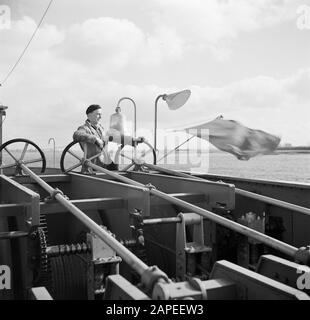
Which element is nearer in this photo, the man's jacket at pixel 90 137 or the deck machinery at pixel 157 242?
the deck machinery at pixel 157 242

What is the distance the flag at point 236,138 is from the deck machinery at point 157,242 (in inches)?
31.3

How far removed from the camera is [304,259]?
2277 millimetres

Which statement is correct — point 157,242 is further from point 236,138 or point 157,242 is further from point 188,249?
point 236,138

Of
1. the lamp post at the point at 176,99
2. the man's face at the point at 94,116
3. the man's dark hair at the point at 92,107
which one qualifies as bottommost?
the man's face at the point at 94,116

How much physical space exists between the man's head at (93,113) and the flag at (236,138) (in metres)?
1.53

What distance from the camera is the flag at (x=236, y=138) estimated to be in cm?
602

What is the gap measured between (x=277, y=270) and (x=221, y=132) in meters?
4.23

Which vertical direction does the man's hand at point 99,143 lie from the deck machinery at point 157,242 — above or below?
above

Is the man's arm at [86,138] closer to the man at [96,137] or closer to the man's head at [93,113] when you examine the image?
the man at [96,137]

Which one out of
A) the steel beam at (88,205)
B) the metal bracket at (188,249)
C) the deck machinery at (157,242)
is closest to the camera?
the deck machinery at (157,242)

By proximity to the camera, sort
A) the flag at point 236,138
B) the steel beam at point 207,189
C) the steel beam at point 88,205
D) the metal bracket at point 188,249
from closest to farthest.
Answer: the metal bracket at point 188,249 → the steel beam at point 88,205 → the steel beam at point 207,189 → the flag at point 236,138

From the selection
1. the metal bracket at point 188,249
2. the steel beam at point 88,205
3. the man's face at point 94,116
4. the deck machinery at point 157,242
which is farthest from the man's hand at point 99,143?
the metal bracket at point 188,249
